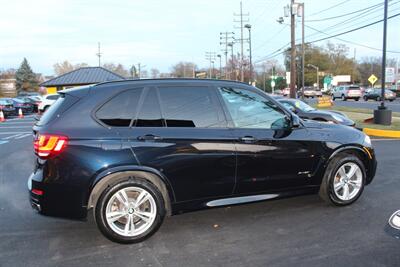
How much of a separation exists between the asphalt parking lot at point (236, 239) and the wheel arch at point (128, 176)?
0.28m

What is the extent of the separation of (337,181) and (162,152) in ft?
8.19

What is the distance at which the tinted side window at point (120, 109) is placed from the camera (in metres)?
4.44

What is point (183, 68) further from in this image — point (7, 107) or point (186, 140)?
point (186, 140)

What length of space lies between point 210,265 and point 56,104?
244 centimetres

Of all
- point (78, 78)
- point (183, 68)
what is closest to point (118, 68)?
point (183, 68)

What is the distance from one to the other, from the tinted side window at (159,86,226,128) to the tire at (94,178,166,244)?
0.77 meters

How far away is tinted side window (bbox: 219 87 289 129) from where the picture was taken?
4.95m

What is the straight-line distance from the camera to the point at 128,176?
4.41m

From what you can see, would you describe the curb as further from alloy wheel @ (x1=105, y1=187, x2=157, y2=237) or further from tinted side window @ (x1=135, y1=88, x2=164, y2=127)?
alloy wheel @ (x1=105, y1=187, x2=157, y2=237)

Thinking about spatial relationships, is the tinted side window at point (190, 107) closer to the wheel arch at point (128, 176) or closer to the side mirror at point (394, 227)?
the wheel arch at point (128, 176)

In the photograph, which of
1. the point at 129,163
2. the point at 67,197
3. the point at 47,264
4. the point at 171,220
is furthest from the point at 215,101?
the point at 47,264

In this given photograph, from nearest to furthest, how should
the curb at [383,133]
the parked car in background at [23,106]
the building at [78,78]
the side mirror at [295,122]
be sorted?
the side mirror at [295,122] → the curb at [383,133] → the parked car in background at [23,106] → the building at [78,78]

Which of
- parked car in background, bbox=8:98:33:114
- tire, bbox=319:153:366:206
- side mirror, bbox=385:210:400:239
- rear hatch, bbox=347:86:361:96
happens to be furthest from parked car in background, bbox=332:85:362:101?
side mirror, bbox=385:210:400:239

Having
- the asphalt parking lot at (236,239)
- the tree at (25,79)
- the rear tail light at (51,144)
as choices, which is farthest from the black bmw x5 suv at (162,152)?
the tree at (25,79)
